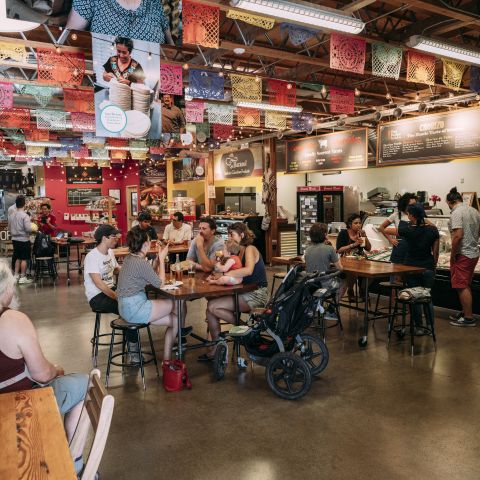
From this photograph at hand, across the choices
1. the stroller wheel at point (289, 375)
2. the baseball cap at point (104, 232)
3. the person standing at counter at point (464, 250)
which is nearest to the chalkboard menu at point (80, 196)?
the baseball cap at point (104, 232)

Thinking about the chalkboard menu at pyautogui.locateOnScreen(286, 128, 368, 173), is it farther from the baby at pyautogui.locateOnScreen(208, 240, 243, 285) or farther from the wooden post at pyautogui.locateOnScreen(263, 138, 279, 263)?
the baby at pyautogui.locateOnScreen(208, 240, 243, 285)

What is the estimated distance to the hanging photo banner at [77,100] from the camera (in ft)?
26.1

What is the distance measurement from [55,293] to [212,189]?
24.3 ft

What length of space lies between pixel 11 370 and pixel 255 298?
290cm

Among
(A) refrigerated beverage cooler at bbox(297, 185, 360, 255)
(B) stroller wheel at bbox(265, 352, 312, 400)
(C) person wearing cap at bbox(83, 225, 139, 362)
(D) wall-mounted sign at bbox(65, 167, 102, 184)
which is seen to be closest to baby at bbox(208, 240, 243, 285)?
(B) stroller wheel at bbox(265, 352, 312, 400)

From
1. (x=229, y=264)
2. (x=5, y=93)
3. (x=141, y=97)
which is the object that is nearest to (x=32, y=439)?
(x=229, y=264)

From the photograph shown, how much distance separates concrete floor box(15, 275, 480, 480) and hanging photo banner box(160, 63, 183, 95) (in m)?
3.62

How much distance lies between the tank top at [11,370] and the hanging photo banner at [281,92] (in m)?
6.47

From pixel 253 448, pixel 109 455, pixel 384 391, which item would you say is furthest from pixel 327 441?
pixel 109 455

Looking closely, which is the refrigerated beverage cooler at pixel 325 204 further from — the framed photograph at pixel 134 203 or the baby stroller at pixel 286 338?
the framed photograph at pixel 134 203

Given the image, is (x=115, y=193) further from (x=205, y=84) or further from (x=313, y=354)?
(x=313, y=354)

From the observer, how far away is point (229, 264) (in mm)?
4832

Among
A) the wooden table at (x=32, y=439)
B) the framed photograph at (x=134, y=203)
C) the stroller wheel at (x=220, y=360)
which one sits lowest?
the stroller wheel at (x=220, y=360)

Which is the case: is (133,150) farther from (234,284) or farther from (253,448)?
(253,448)
